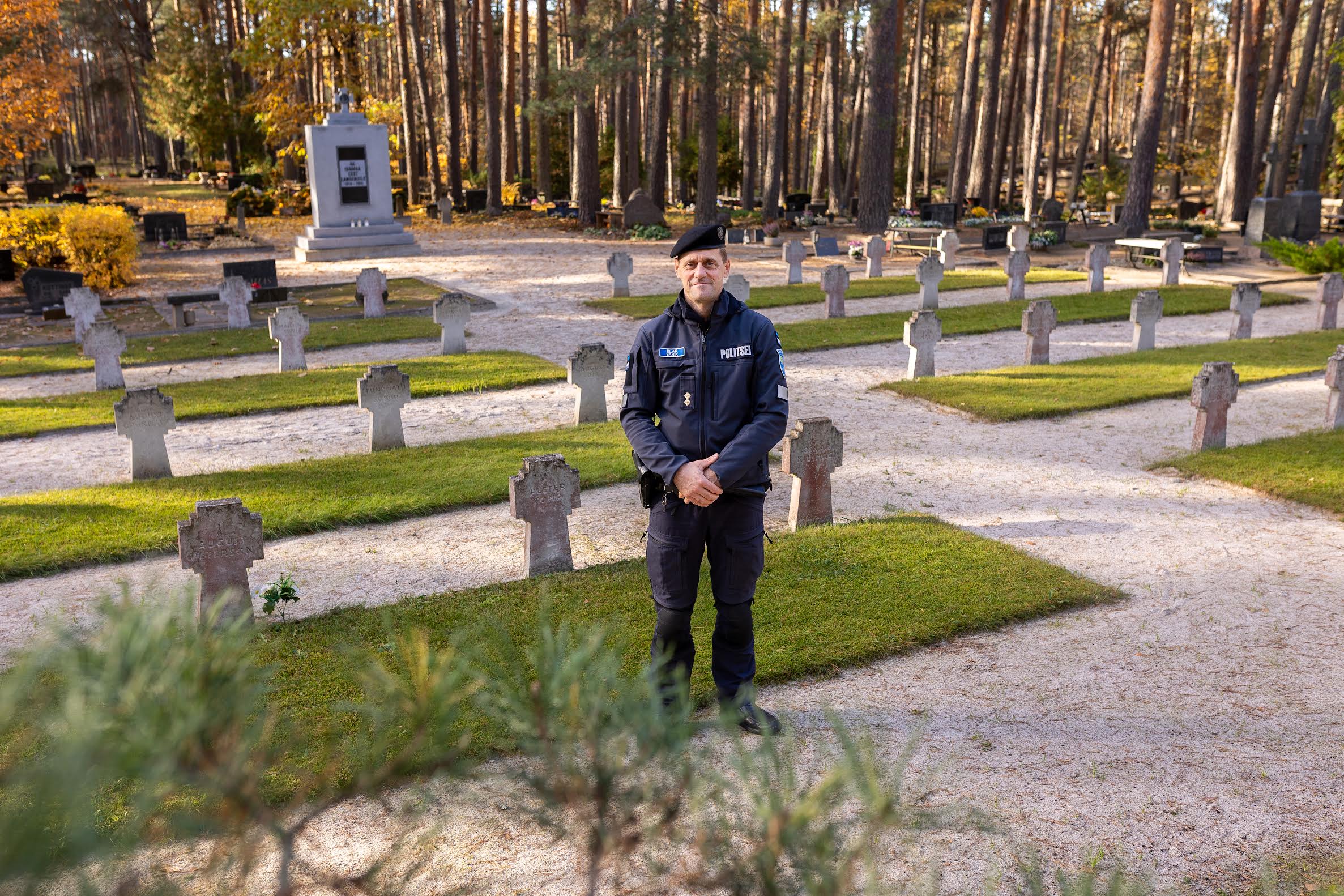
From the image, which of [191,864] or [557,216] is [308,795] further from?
[557,216]

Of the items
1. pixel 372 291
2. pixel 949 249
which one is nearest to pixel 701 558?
pixel 372 291

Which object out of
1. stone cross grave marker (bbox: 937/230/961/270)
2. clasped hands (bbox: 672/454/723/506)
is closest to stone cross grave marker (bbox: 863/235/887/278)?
stone cross grave marker (bbox: 937/230/961/270)

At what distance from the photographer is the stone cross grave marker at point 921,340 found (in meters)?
13.1

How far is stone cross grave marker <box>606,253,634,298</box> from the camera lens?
2016 cm

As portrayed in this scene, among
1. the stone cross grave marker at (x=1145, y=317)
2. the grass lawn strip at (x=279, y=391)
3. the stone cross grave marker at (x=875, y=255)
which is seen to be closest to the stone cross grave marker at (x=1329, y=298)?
the stone cross grave marker at (x=1145, y=317)

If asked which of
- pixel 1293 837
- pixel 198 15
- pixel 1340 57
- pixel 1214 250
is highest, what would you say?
pixel 198 15

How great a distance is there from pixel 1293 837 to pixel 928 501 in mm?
4699

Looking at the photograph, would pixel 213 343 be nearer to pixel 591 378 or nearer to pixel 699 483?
pixel 591 378

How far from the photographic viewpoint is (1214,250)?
24.4 metres

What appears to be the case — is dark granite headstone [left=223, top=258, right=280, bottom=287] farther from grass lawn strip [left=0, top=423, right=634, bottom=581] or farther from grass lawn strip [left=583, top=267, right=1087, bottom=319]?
grass lawn strip [left=0, top=423, right=634, bottom=581]

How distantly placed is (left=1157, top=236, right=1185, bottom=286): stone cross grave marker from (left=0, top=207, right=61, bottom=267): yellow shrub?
23011 millimetres

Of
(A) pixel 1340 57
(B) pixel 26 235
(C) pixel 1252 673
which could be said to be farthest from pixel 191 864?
(A) pixel 1340 57

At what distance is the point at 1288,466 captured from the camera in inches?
372

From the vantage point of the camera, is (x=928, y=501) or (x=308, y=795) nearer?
(x=308, y=795)
